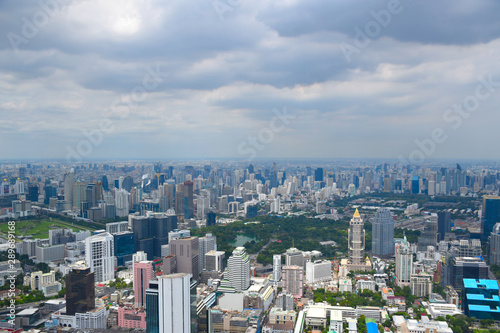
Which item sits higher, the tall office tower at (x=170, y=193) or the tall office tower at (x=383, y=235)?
the tall office tower at (x=170, y=193)

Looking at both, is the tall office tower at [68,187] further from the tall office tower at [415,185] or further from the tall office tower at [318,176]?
the tall office tower at [415,185]

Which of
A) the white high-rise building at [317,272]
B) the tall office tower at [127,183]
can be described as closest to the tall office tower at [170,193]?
the tall office tower at [127,183]

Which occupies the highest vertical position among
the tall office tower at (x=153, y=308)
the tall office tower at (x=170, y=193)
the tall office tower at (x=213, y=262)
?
the tall office tower at (x=170, y=193)

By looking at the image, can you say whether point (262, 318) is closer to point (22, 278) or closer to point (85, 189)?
point (22, 278)

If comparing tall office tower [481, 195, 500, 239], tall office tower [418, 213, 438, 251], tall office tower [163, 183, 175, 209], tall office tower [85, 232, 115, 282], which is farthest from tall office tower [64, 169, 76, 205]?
tall office tower [481, 195, 500, 239]

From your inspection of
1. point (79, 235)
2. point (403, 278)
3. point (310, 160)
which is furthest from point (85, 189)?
point (310, 160)

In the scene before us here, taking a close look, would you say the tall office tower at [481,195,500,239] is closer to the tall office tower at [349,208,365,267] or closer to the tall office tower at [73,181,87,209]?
the tall office tower at [349,208,365,267]
